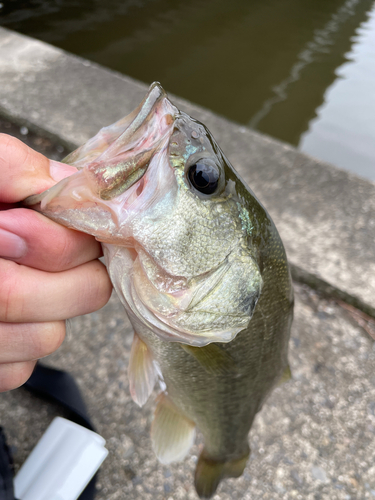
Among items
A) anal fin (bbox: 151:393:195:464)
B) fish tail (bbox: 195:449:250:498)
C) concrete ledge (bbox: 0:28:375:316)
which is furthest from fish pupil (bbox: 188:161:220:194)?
concrete ledge (bbox: 0:28:375:316)

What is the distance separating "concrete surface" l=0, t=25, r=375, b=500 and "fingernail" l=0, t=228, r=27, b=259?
937 mm

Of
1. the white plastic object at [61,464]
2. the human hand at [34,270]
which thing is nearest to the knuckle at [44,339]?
the human hand at [34,270]

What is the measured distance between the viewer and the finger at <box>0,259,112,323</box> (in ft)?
2.19

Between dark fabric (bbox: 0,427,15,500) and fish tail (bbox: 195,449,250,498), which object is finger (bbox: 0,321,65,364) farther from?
fish tail (bbox: 195,449,250,498)

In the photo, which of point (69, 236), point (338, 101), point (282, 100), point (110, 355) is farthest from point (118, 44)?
point (69, 236)

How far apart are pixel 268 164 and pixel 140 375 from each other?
1.69m

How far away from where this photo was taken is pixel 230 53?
5.48 m

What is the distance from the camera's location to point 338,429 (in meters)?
1.42

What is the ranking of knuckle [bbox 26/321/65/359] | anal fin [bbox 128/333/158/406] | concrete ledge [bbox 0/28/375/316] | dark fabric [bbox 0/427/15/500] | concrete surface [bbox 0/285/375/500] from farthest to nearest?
concrete ledge [bbox 0/28/375/316] → concrete surface [bbox 0/285/375/500] → dark fabric [bbox 0/427/15/500] → anal fin [bbox 128/333/158/406] → knuckle [bbox 26/321/65/359]

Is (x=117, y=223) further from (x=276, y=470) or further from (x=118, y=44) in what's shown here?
(x=118, y=44)

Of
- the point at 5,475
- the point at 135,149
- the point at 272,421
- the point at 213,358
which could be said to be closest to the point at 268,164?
the point at 272,421

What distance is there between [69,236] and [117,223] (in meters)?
0.11

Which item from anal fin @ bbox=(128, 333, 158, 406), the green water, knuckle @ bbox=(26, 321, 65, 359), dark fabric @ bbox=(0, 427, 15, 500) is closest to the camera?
knuckle @ bbox=(26, 321, 65, 359)

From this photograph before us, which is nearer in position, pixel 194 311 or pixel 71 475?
pixel 194 311
